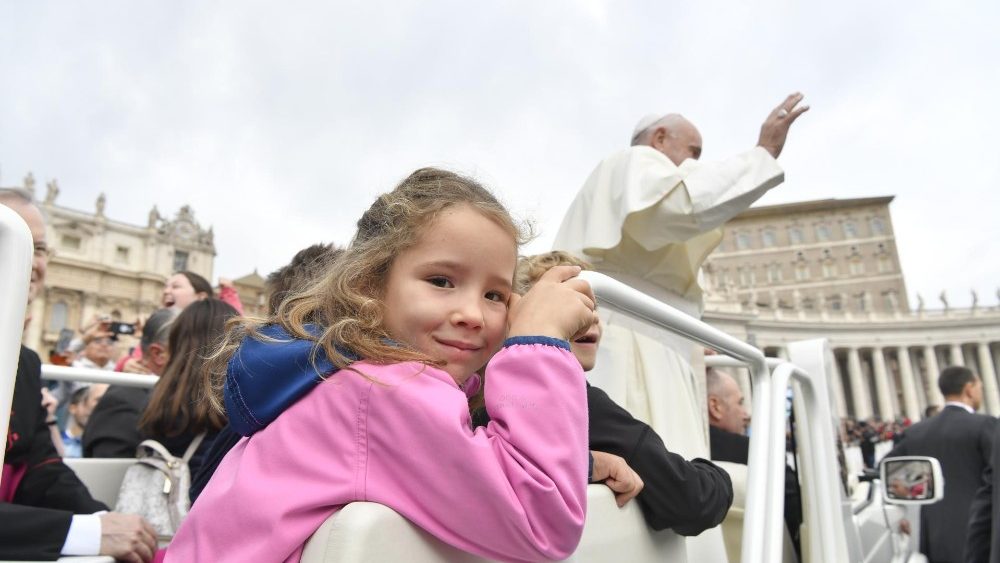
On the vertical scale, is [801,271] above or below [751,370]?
above

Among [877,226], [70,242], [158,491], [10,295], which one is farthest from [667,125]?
[877,226]

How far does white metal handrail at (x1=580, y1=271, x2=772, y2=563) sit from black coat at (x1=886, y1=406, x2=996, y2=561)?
370 centimetres

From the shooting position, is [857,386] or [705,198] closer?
[705,198]

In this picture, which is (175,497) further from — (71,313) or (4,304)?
(71,313)

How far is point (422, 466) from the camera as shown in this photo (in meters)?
0.78

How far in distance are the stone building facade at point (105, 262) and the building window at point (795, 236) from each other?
51395mm

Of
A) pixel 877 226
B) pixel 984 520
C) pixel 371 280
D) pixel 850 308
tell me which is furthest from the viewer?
pixel 877 226

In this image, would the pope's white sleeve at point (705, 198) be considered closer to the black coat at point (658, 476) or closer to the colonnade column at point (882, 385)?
the black coat at point (658, 476)

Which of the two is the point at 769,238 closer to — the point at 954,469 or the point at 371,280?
the point at 954,469

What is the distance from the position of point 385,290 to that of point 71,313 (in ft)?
168

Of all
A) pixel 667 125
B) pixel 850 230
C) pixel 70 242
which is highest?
pixel 850 230

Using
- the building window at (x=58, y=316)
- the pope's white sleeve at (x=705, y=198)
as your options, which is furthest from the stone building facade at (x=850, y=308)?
the building window at (x=58, y=316)

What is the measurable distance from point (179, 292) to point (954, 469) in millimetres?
5537

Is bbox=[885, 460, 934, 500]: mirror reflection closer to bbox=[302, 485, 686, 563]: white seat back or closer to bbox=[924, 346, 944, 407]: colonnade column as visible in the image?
bbox=[302, 485, 686, 563]: white seat back
